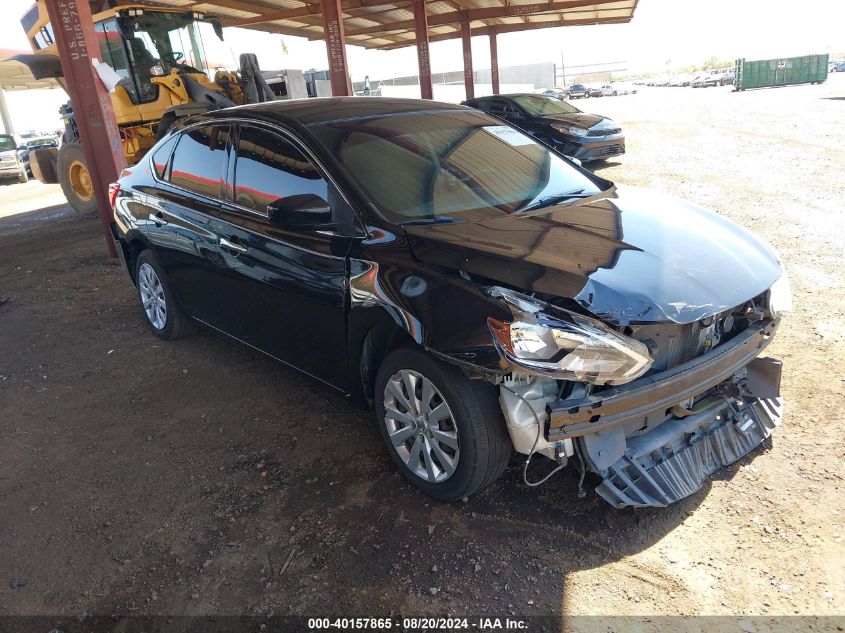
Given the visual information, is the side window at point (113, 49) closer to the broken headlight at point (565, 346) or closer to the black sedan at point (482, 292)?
the black sedan at point (482, 292)

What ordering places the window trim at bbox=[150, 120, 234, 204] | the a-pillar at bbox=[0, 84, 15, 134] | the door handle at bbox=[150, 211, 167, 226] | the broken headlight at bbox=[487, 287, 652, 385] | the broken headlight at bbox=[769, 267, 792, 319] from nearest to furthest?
the broken headlight at bbox=[487, 287, 652, 385] < the broken headlight at bbox=[769, 267, 792, 319] < the window trim at bbox=[150, 120, 234, 204] < the door handle at bbox=[150, 211, 167, 226] < the a-pillar at bbox=[0, 84, 15, 134]

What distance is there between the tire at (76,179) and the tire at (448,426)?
32.8ft

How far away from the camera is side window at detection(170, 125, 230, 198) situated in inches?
146

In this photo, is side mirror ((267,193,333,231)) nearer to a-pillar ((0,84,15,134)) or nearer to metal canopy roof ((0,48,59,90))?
metal canopy roof ((0,48,59,90))

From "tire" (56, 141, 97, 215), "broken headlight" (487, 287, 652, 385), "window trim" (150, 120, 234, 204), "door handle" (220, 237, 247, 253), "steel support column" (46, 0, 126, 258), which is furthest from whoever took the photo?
"tire" (56, 141, 97, 215)

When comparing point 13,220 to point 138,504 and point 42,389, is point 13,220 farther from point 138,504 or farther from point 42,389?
point 138,504

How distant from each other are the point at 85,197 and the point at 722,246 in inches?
448

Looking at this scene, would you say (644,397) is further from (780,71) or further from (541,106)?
(780,71)

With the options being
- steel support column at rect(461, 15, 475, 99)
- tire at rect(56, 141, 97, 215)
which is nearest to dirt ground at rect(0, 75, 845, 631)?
tire at rect(56, 141, 97, 215)

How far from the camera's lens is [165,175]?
4.26 m

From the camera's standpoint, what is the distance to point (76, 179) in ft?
36.2

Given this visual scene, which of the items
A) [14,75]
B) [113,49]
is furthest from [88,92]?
[14,75]

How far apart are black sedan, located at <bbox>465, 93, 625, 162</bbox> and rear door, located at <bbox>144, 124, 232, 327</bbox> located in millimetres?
7396

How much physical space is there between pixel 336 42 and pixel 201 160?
9215 mm
